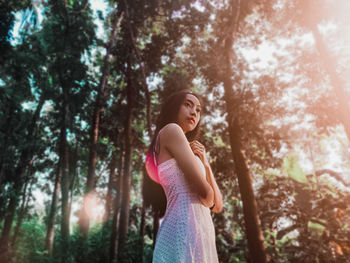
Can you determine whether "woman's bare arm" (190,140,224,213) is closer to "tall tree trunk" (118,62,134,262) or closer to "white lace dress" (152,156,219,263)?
"white lace dress" (152,156,219,263)

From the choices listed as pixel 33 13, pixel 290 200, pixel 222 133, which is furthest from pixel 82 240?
pixel 33 13

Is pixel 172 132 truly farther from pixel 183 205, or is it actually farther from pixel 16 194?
pixel 16 194

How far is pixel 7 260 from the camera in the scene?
41.8 ft

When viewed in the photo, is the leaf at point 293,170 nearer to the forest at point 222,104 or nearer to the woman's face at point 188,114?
the forest at point 222,104

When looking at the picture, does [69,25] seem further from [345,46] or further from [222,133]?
[345,46]

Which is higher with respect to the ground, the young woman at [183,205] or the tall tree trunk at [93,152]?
the tall tree trunk at [93,152]

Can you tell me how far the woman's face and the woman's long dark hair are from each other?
34 mm

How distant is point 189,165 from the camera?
152 centimetres

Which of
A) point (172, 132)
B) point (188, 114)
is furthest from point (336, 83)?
point (172, 132)

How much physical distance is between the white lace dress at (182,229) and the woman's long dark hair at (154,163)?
43 centimetres

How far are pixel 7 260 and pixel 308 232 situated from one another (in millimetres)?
14308

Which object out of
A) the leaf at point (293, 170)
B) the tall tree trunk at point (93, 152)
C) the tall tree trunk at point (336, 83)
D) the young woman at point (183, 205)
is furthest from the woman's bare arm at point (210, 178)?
the tall tree trunk at point (93, 152)

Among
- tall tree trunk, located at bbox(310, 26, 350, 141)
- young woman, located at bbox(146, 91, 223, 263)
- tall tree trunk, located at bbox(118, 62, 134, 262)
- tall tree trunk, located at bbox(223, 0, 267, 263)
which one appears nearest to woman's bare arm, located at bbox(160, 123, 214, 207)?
young woman, located at bbox(146, 91, 223, 263)

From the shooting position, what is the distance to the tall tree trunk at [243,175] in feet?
20.1
